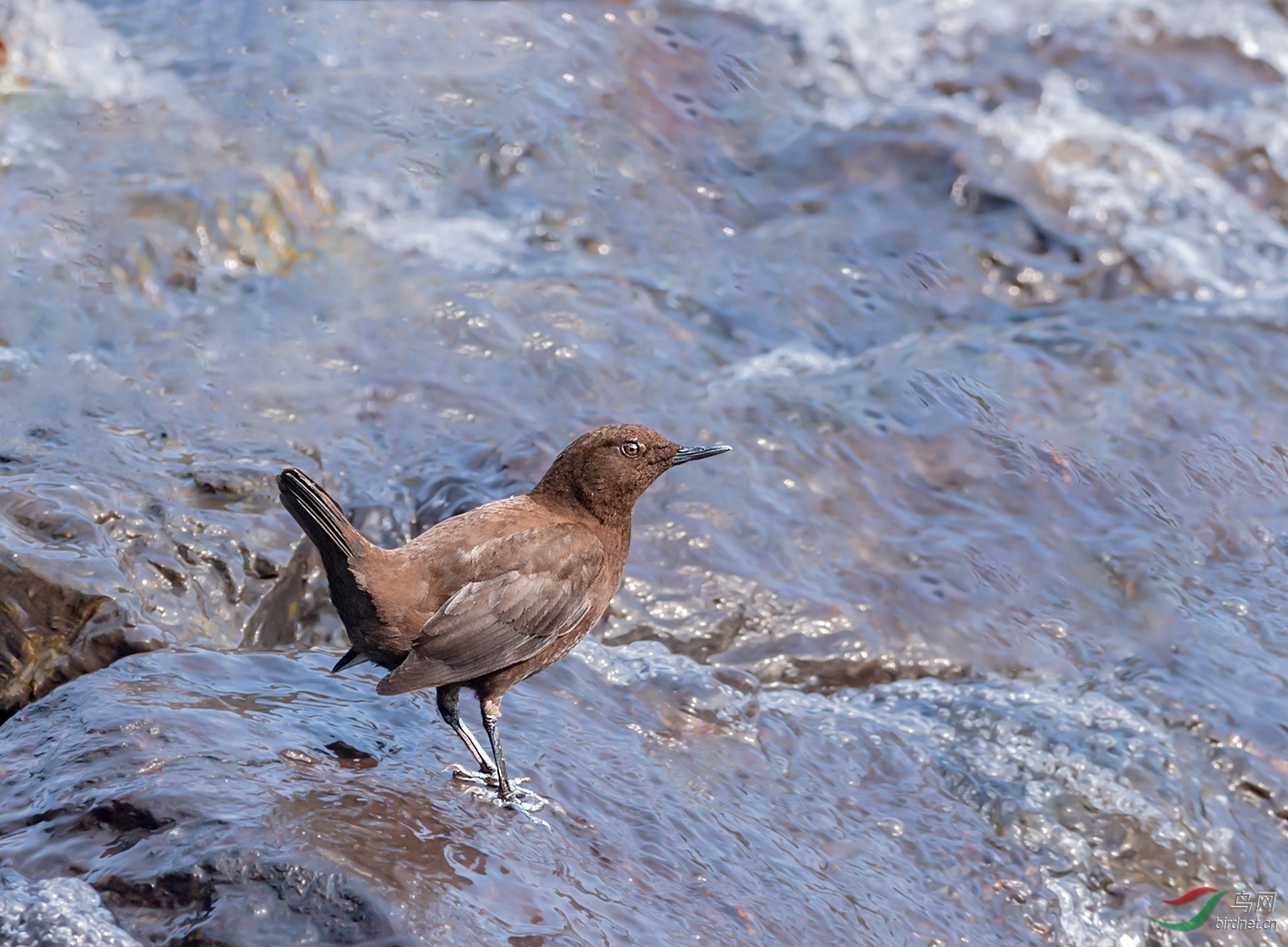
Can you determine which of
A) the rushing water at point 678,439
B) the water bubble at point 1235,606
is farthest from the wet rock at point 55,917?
the water bubble at point 1235,606

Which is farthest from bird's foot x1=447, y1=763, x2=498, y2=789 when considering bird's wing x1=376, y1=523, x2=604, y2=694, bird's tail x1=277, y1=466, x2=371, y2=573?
bird's tail x1=277, y1=466, x2=371, y2=573

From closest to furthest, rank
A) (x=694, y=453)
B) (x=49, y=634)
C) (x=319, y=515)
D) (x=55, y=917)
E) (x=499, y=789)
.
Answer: (x=55, y=917)
(x=319, y=515)
(x=499, y=789)
(x=49, y=634)
(x=694, y=453)

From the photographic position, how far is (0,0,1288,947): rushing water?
3.88 meters

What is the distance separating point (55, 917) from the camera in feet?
10.1

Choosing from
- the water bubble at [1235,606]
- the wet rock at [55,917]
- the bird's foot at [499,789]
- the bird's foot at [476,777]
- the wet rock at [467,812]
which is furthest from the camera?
the water bubble at [1235,606]

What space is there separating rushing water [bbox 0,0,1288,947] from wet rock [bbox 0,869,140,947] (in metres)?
0.02

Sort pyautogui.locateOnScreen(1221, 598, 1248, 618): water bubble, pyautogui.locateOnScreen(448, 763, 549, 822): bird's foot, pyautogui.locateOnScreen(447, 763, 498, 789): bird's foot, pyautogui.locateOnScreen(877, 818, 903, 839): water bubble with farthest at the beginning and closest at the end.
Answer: pyautogui.locateOnScreen(1221, 598, 1248, 618): water bubble, pyautogui.locateOnScreen(877, 818, 903, 839): water bubble, pyautogui.locateOnScreen(447, 763, 498, 789): bird's foot, pyautogui.locateOnScreen(448, 763, 549, 822): bird's foot

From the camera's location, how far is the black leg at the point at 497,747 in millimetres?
4043

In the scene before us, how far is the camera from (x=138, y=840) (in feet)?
10.9

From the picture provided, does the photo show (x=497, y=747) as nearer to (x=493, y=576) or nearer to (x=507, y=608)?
(x=507, y=608)

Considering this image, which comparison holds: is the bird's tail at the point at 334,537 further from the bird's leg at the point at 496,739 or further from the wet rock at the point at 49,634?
the wet rock at the point at 49,634

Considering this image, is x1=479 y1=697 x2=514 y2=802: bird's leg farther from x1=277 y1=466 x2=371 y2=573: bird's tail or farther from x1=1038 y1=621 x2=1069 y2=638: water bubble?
x1=1038 y1=621 x2=1069 y2=638: water bubble

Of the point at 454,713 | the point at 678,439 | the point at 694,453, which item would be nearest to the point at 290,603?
the point at 454,713

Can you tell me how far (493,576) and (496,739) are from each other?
0.52 meters
